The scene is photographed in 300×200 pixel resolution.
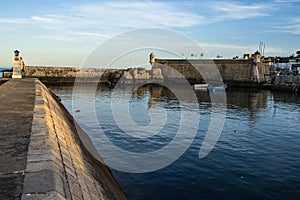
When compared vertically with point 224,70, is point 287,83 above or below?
below

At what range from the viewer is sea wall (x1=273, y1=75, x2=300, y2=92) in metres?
52.5

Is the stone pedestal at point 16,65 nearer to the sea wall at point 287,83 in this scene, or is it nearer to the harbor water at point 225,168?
the harbor water at point 225,168

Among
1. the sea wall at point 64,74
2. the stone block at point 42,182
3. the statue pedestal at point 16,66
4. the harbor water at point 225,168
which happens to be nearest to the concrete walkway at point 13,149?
the stone block at point 42,182

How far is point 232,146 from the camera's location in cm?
1388

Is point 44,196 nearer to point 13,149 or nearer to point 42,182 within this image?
point 42,182

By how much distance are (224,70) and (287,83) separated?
19.0m

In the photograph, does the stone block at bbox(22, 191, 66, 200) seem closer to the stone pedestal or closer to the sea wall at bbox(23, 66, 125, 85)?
the stone pedestal

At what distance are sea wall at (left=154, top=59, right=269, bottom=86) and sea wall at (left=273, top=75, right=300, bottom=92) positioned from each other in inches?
211

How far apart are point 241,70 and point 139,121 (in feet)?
184

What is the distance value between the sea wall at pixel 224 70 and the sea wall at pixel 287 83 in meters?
5.36

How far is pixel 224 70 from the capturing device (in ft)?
236

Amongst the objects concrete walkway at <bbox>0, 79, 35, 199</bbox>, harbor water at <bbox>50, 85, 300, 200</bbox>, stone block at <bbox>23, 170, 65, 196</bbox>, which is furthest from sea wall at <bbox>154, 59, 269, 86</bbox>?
stone block at <bbox>23, 170, 65, 196</bbox>

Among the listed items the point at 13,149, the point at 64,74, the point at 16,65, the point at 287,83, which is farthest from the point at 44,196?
the point at 64,74

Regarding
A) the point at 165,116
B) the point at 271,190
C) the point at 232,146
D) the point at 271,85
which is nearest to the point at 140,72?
the point at 271,85
